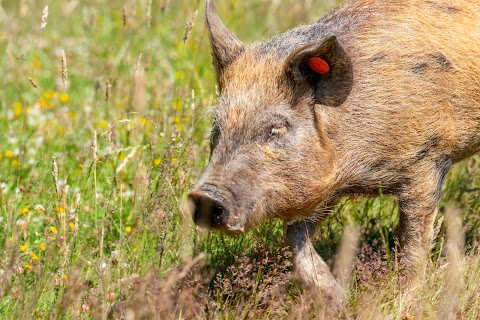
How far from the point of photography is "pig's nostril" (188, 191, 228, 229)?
4.19 m

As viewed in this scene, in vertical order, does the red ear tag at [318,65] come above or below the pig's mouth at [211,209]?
above

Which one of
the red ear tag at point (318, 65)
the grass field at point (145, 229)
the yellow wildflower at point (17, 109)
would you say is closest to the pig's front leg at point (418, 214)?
the grass field at point (145, 229)

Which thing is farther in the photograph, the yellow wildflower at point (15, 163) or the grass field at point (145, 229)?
the yellow wildflower at point (15, 163)

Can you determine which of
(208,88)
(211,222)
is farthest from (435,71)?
(208,88)

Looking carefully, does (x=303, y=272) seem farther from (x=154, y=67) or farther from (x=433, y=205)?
(x=154, y=67)

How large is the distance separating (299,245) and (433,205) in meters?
0.80

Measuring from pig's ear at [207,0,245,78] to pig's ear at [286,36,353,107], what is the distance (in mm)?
495

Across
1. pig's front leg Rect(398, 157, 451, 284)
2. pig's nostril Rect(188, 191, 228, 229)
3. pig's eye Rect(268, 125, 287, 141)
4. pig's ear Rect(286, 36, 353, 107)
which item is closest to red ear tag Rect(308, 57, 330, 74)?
pig's ear Rect(286, 36, 353, 107)

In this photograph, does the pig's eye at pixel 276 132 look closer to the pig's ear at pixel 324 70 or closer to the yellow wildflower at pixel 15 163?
the pig's ear at pixel 324 70

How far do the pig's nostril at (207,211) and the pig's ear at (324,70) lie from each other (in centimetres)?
93

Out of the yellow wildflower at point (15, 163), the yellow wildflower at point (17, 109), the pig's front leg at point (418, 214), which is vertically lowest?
the yellow wildflower at point (15, 163)

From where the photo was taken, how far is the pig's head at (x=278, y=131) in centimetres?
448

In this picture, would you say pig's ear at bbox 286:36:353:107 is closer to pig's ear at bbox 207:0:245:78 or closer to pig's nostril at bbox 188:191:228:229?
pig's ear at bbox 207:0:245:78

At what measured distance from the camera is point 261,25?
9617mm
